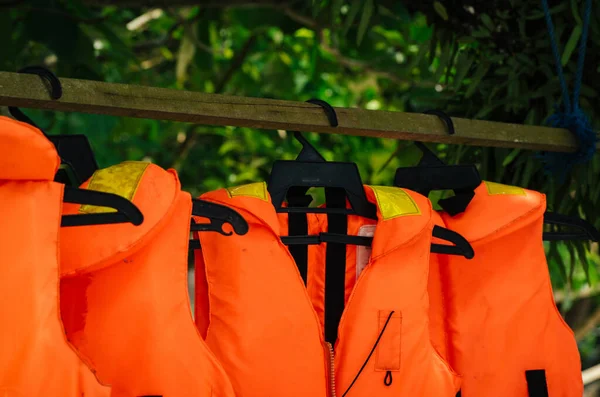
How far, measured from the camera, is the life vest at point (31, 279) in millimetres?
1000

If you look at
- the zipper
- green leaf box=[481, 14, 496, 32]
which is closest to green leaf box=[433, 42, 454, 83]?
green leaf box=[481, 14, 496, 32]

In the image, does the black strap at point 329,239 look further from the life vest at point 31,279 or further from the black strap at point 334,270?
the life vest at point 31,279

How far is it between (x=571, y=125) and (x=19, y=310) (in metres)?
1.24

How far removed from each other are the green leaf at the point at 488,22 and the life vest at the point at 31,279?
1.50 m

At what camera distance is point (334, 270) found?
4.88ft

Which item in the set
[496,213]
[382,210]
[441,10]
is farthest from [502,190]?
[441,10]

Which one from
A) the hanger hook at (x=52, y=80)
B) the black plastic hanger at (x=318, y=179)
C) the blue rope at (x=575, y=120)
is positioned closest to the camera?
the hanger hook at (x=52, y=80)

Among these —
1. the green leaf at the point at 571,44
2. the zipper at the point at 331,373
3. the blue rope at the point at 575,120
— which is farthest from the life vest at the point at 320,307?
the green leaf at the point at 571,44

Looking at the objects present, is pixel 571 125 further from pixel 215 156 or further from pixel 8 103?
pixel 215 156

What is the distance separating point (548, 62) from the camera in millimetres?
2195

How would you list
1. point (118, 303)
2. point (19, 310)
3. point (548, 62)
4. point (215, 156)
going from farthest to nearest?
point (215, 156), point (548, 62), point (118, 303), point (19, 310)

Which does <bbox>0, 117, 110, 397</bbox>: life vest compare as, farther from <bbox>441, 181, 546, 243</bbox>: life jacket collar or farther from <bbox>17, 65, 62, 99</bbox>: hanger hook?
<bbox>441, 181, 546, 243</bbox>: life jacket collar

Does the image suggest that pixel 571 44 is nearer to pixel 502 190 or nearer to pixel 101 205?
pixel 502 190

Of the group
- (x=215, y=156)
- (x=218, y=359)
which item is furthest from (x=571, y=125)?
(x=215, y=156)
